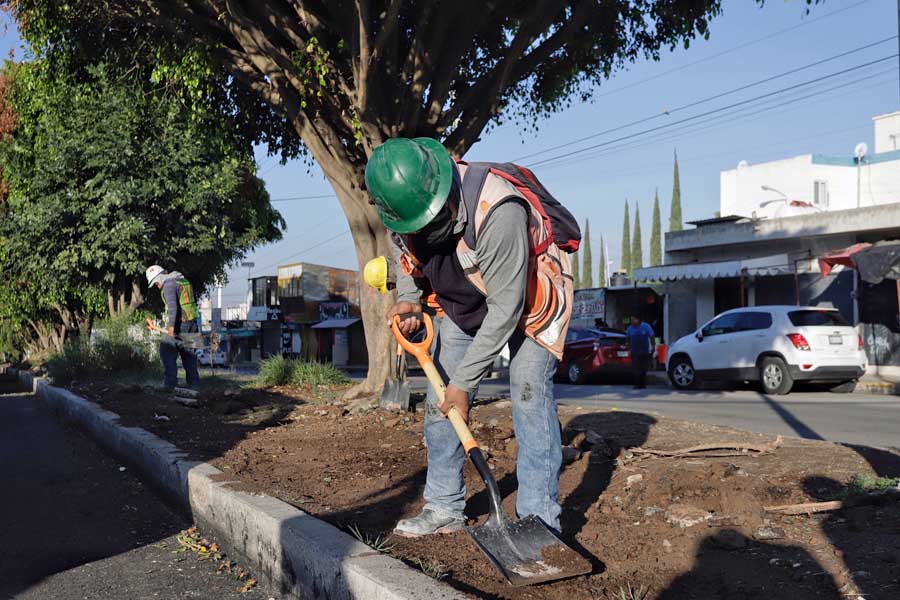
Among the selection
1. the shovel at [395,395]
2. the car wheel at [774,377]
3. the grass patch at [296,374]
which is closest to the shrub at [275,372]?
the grass patch at [296,374]

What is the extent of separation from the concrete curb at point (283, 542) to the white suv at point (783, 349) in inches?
476

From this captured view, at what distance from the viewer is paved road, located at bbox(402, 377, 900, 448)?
350 inches

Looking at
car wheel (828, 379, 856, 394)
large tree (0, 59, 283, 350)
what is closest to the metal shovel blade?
car wheel (828, 379, 856, 394)

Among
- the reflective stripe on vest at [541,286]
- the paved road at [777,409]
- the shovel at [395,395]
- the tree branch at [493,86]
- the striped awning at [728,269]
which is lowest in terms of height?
the paved road at [777,409]

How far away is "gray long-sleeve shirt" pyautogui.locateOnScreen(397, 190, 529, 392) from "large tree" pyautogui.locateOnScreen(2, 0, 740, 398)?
5097 millimetres

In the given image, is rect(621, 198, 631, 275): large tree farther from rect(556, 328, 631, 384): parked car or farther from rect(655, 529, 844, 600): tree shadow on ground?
rect(655, 529, 844, 600): tree shadow on ground

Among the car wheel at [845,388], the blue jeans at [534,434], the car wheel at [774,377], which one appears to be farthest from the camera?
the car wheel at [845,388]

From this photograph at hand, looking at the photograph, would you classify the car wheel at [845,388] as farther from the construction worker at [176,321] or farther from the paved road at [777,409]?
the construction worker at [176,321]

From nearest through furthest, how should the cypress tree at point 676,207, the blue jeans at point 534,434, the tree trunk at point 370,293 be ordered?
the blue jeans at point 534,434 → the tree trunk at point 370,293 → the cypress tree at point 676,207

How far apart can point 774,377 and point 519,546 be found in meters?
13.6

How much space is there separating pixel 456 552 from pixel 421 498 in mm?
1035

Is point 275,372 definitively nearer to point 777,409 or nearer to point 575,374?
point 777,409

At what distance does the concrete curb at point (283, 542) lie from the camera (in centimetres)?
277

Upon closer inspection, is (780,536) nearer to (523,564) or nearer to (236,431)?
(523,564)
